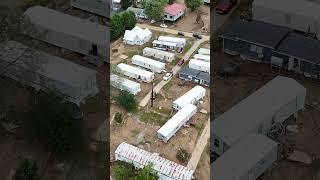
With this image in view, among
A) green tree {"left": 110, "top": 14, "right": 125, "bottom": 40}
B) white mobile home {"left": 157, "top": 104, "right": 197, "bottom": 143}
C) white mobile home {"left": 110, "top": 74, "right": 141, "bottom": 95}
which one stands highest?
green tree {"left": 110, "top": 14, "right": 125, "bottom": 40}

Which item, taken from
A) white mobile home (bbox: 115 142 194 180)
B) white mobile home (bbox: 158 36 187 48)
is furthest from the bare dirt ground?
white mobile home (bbox: 115 142 194 180)

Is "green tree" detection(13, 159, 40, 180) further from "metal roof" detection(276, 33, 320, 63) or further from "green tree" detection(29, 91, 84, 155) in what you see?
"metal roof" detection(276, 33, 320, 63)

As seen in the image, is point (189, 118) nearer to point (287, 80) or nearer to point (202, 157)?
point (202, 157)

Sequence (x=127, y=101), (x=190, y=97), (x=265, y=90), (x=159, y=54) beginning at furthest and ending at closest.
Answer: (x=159, y=54) → (x=190, y=97) → (x=127, y=101) → (x=265, y=90)

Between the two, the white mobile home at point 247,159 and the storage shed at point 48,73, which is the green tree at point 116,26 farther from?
the white mobile home at point 247,159

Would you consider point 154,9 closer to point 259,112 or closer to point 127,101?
point 127,101

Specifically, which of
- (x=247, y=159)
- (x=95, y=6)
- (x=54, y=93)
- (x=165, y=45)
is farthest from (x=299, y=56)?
(x=95, y=6)
